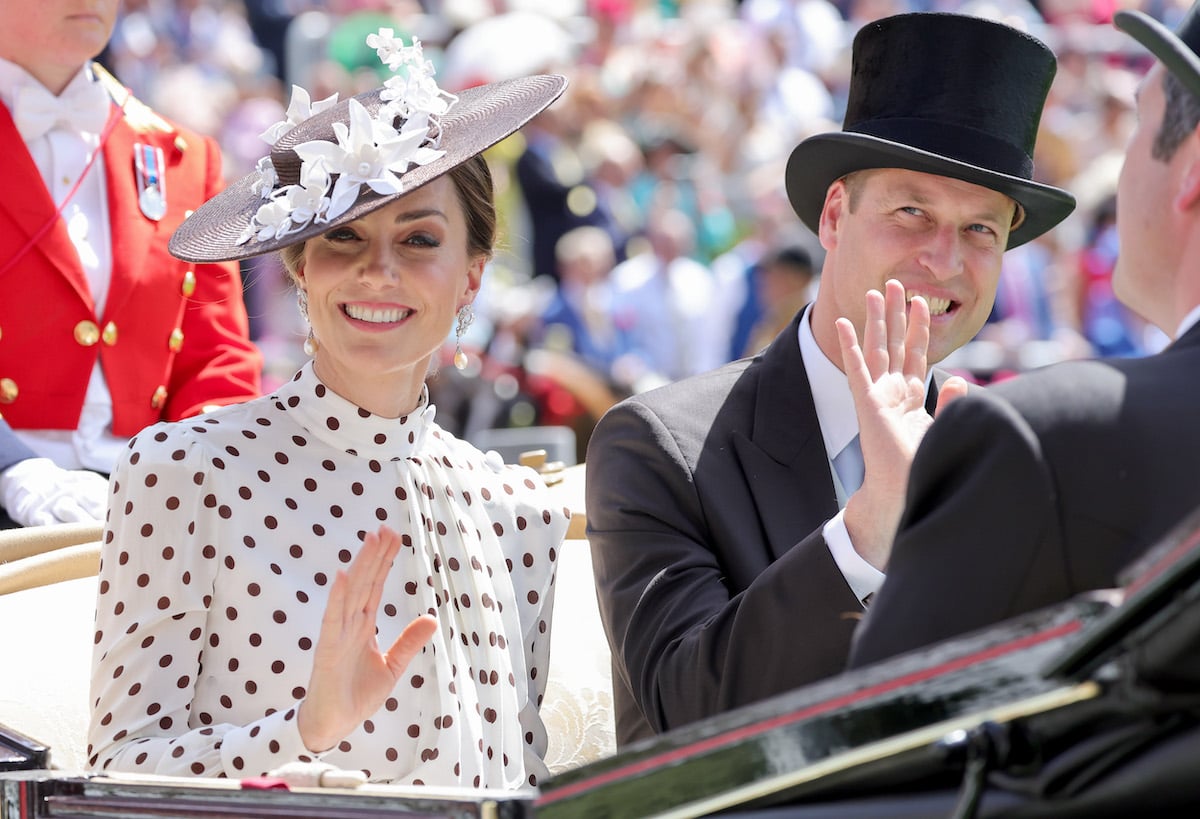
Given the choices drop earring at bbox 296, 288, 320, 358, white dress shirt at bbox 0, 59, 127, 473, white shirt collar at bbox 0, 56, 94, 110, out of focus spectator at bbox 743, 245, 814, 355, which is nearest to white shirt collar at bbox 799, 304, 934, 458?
drop earring at bbox 296, 288, 320, 358

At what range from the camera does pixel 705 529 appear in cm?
255

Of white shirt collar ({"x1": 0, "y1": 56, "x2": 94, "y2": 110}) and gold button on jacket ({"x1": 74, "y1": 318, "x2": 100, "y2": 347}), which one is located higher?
white shirt collar ({"x1": 0, "y1": 56, "x2": 94, "y2": 110})

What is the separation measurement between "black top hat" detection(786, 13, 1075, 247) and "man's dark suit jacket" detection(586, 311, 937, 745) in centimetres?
33

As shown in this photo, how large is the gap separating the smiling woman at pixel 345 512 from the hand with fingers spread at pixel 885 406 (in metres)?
0.60

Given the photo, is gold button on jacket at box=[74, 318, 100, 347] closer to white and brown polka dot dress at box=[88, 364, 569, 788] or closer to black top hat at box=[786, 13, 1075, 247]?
white and brown polka dot dress at box=[88, 364, 569, 788]

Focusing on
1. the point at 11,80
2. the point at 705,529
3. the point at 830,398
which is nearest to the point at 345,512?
the point at 705,529

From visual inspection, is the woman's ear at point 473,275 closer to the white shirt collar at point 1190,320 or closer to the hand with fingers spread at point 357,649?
the hand with fingers spread at point 357,649

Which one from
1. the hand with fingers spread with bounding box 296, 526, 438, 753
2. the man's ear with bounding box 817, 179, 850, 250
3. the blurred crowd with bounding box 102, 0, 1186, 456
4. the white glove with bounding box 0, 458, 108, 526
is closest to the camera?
the hand with fingers spread with bounding box 296, 526, 438, 753

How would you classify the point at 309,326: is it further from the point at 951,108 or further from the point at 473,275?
the point at 951,108

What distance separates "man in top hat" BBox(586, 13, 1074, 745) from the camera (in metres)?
2.28

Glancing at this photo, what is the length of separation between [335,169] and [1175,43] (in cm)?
136

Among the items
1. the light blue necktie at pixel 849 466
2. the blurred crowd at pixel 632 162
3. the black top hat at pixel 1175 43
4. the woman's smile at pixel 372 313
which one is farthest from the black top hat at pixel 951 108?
the blurred crowd at pixel 632 162

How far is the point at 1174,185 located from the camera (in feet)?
4.90

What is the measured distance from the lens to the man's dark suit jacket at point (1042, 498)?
4.48 feet
